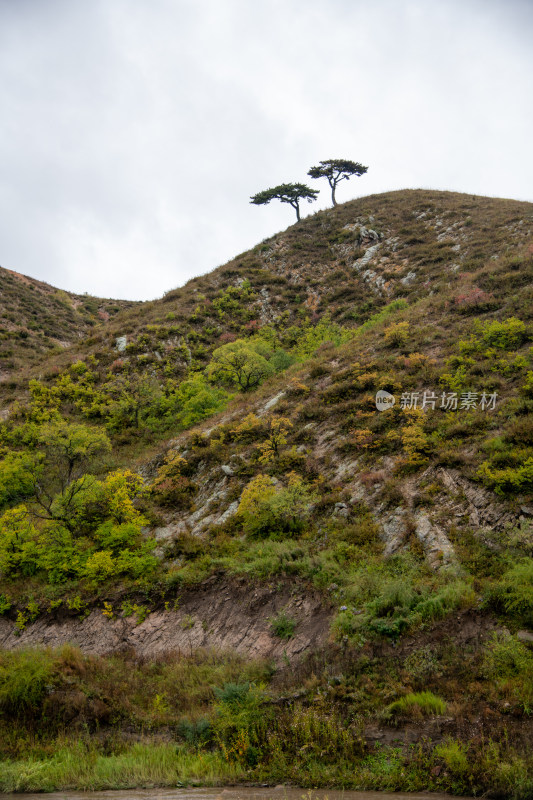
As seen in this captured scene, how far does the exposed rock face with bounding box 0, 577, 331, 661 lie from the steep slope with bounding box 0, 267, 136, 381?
26579 mm

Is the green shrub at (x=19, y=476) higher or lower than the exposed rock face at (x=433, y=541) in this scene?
higher

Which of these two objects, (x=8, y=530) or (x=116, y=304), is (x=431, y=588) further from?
(x=116, y=304)

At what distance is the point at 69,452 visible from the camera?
633 inches

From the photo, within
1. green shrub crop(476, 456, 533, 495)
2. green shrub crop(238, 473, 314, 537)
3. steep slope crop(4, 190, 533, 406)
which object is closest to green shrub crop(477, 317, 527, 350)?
steep slope crop(4, 190, 533, 406)

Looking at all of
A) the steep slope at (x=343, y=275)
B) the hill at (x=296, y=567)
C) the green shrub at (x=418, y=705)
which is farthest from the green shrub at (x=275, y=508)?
the steep slope at (x=343, y=275)

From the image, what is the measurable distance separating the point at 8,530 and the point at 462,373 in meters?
18.5

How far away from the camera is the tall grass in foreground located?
259 inches

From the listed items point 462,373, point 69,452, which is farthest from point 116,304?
point 462,373

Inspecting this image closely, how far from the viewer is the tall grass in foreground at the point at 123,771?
6.59 m

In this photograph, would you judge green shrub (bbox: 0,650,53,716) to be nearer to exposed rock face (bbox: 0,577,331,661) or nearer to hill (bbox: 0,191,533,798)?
hill (bbox: 0,191,533,798)

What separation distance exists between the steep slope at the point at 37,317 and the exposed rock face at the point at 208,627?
26.6 meters

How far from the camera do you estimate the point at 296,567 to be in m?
11.2

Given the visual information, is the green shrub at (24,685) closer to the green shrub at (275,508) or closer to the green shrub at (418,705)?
the green shrub at (275,508)

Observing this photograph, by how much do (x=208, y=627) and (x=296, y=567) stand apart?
9.96ft
